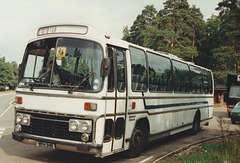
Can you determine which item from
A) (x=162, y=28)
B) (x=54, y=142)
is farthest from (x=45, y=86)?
(x=162, y=28)

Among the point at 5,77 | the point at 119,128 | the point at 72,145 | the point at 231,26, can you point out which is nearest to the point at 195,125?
the point at 119,128

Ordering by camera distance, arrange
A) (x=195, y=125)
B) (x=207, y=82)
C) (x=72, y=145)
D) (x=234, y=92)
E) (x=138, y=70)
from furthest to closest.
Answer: (x=234, y=92)
(x=207, y=82)
(x=195, y=125)
(x=138, y=70)
(x=72, y=145)

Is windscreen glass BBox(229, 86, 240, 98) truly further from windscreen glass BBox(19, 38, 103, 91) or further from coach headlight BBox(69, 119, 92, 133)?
coach headlight BBox(69, 119, 92, 133)

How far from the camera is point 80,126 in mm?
6223

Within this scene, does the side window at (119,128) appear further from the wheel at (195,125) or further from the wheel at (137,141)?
the wheel at (195,125)

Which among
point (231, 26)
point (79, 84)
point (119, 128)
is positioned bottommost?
point (119, 128)

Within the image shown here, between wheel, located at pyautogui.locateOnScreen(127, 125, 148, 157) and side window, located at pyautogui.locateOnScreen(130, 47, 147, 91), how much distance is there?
3.90ft

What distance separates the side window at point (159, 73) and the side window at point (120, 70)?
1.85m

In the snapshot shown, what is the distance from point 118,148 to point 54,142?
1.64 m

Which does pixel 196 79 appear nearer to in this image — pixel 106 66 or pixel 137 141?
pixel 137 141

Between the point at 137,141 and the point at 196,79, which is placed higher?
the point at 196,79

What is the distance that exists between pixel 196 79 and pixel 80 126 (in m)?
8.99

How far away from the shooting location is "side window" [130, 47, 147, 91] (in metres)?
8.09

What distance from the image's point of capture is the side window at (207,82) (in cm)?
1528
